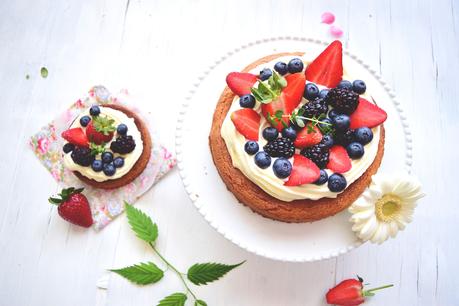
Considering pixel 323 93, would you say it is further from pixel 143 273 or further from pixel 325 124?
pixel 143 273

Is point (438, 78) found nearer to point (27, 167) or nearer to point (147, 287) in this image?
point (147, 287)

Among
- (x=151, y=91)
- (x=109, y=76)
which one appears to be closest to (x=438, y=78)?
(x=151, y=91)

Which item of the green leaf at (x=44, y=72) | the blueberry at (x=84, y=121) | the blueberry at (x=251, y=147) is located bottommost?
the blueberry at (x=251, y=147)

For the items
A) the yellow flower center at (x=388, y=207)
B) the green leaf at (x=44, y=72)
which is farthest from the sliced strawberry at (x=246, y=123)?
the green leaf at (x=44, y=72)

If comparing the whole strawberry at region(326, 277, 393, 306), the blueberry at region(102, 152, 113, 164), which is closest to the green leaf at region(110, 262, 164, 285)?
the blueberry at region(102, 152, 113, 164)

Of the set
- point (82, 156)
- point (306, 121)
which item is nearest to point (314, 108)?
point (306, 121)

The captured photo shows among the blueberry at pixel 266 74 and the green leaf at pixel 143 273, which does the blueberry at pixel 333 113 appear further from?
the green leaf at pixel 143 273
